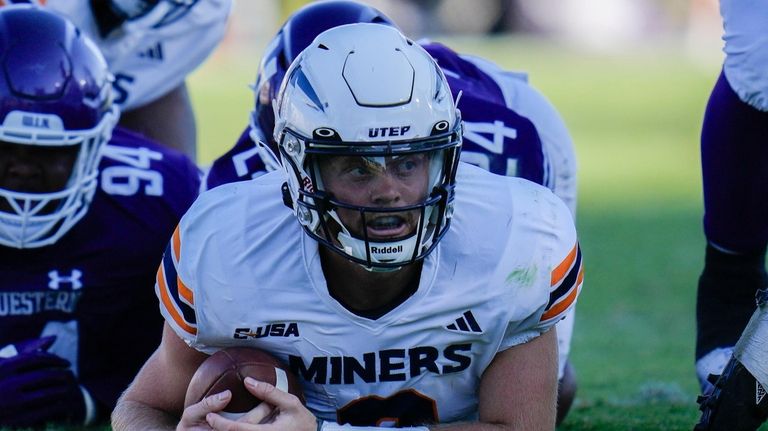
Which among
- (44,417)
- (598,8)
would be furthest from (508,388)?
(598,8)

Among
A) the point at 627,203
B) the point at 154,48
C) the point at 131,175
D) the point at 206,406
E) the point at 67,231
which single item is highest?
the point at 206,406

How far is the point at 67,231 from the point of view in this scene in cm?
417

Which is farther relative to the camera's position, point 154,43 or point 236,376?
point 154,43

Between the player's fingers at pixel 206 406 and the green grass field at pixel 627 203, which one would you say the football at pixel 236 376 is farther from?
the green grass field at pixel 627 203

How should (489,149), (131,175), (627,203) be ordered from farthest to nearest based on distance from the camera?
(627,203)
(131,175)
(489,149)

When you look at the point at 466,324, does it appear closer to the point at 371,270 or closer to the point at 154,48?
the point at 371,270

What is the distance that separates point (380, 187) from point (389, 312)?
1.15 ft

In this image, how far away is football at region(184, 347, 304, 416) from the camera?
294cm

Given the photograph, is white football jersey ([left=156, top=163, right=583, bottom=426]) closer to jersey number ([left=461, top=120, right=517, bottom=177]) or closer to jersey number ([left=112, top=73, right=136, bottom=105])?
jersey number ([left=461, top=120, right=517, bottom=177])

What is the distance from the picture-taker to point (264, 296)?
306cm

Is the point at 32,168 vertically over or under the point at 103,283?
over

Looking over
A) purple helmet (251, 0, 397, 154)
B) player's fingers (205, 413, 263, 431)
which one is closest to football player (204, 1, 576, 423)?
purple helmet (251, 0, 397, 154)

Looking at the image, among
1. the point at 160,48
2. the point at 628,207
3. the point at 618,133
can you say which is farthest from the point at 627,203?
the point at 160,48

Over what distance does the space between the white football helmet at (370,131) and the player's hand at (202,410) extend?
0.43 metres
